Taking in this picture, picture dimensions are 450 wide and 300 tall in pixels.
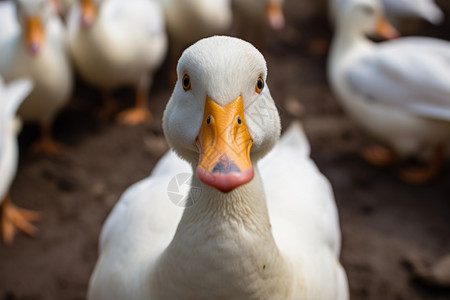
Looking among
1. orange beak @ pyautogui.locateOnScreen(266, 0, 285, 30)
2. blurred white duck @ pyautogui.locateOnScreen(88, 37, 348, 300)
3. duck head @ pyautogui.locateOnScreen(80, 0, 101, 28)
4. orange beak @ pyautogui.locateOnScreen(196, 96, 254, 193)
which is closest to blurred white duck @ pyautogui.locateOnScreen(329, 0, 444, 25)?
orange beak @ pyautogui.locateOnScreen(266, 0, 285, 30)

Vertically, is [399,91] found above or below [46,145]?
above

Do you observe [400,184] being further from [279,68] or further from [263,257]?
[263,257]

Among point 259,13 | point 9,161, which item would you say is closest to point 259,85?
point 9,161

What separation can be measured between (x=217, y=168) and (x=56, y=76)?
2.26 m

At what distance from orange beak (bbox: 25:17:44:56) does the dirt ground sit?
2.23ft

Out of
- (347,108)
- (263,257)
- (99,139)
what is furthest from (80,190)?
(263,257)

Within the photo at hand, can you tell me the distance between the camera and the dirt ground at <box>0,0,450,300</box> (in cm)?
219

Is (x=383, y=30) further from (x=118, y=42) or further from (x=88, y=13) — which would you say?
(x=88, y=13)

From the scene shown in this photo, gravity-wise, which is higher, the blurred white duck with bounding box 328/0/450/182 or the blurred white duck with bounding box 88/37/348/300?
the blurred white duck with bounding box 88/37/348/300

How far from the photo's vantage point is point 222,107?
2.89ft

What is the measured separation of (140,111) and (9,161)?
3.90 ft

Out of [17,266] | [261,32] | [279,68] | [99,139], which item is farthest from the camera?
[279,68]

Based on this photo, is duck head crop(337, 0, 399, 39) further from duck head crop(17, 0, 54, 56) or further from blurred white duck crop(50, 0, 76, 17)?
blurred white duck crop(50, 0, 76, 17)

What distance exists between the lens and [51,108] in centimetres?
284
